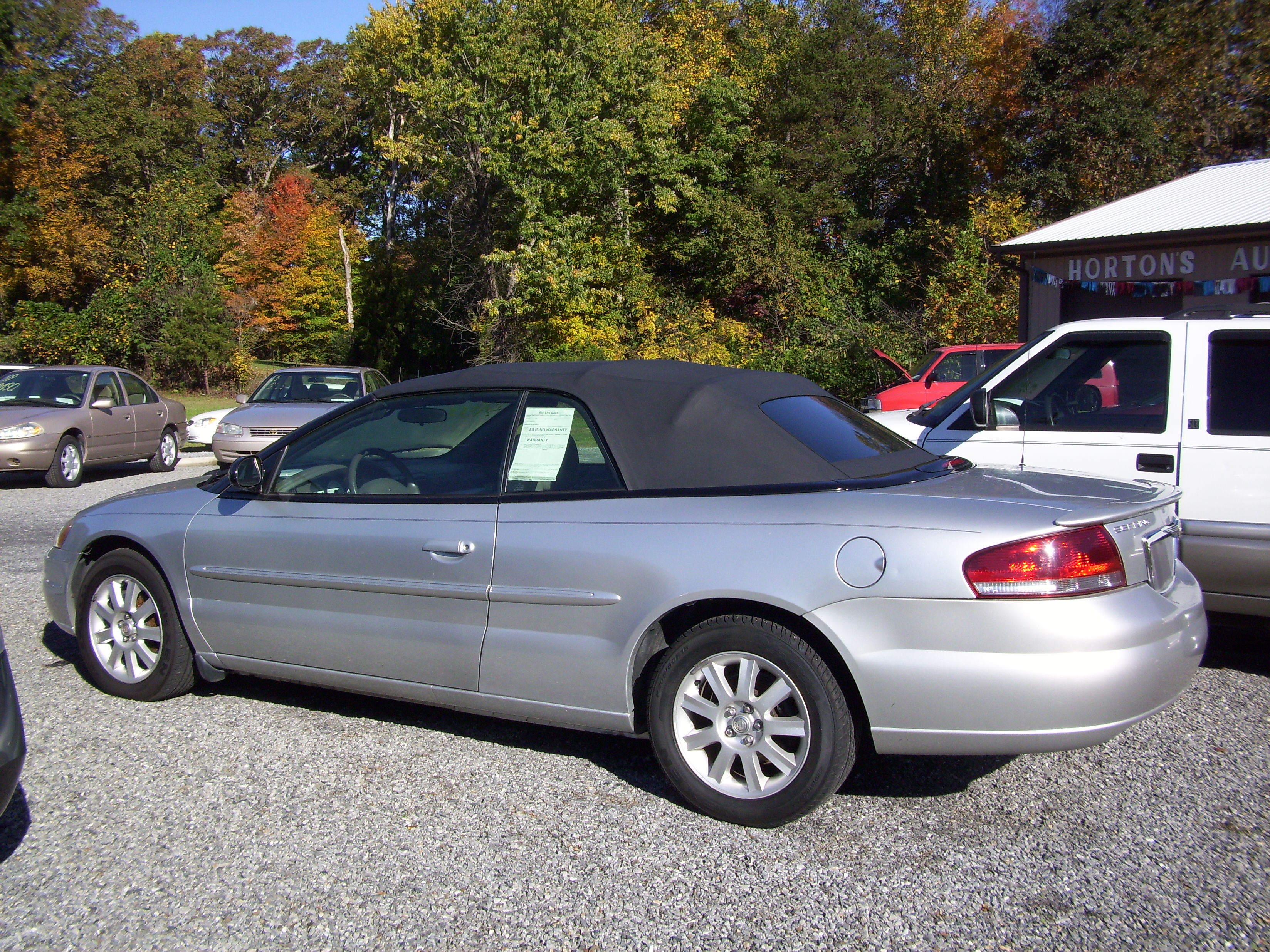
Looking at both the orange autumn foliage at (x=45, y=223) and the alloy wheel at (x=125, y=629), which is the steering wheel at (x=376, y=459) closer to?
the alloy wheel at (x=125, y=629)

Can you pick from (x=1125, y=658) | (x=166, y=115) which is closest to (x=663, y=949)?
(x=1125, y=658)

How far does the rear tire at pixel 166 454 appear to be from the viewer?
1558cm

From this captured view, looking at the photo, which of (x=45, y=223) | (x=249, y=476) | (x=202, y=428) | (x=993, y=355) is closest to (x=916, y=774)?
(x=249, y=476)

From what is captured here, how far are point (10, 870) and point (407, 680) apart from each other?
57.3 inches

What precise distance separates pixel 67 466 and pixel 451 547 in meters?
11.7

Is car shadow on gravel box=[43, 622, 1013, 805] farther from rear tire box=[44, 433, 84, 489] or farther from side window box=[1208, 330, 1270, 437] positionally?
rear tire box=[44, 433, 84, 489]

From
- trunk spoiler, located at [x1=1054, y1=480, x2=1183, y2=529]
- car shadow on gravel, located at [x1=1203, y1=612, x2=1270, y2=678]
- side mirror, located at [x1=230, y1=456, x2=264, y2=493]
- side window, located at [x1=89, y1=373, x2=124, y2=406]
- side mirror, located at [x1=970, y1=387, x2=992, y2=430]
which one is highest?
side window, located at [x1=89, y1=373, x2=124, y2=406]

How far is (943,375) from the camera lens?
1587cm

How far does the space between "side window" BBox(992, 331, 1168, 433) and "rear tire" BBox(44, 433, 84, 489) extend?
479 inches

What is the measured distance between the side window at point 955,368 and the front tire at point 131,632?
13.2 meters

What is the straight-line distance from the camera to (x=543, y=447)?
13.2ft

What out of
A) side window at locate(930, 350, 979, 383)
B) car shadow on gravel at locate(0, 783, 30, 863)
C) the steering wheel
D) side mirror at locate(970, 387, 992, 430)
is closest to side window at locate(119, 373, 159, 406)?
the steering wheel

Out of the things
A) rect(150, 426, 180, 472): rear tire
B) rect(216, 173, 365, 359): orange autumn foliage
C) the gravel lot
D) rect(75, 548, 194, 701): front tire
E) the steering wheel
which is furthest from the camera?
rect(216, 173, 365, 359): orange autumn foliage

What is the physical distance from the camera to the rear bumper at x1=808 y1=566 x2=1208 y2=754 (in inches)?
125
